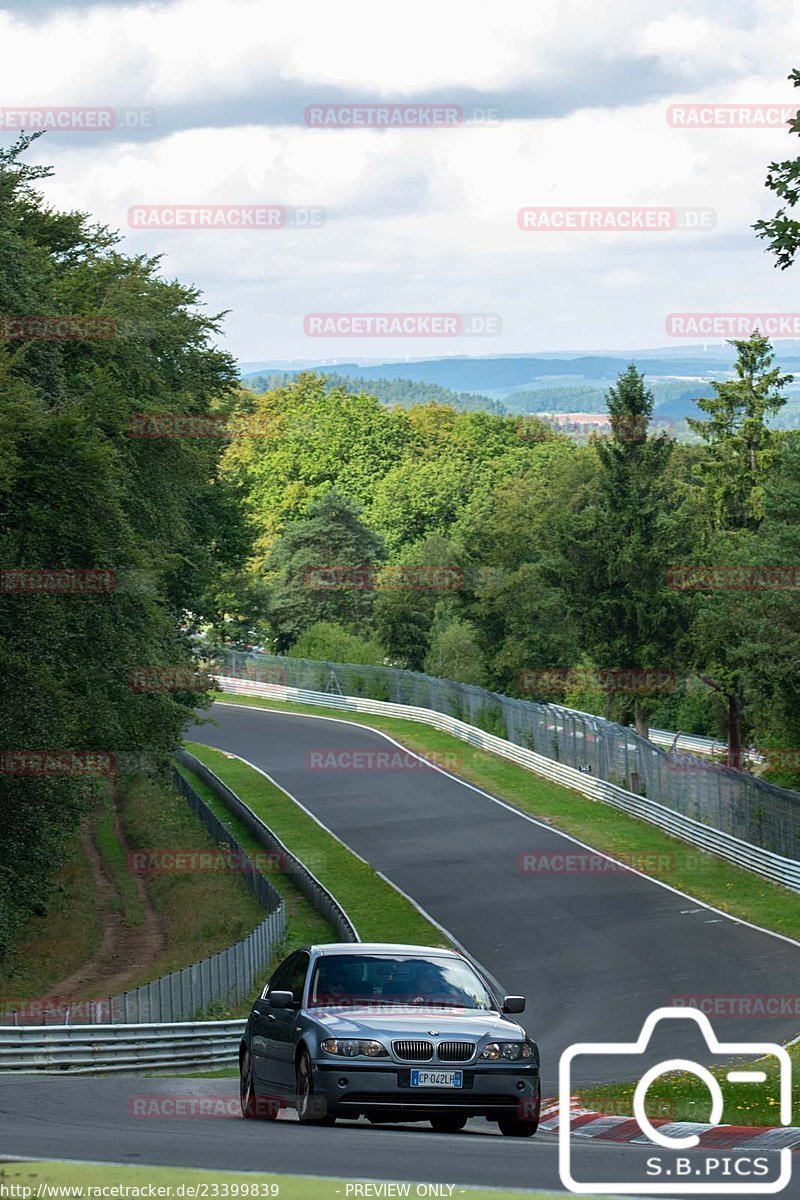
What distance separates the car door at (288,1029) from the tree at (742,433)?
69.0 meters

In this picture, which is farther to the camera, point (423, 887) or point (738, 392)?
point (738, 392)

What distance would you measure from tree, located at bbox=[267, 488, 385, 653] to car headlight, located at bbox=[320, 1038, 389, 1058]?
95.5 metres

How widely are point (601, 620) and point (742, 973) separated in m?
40.8

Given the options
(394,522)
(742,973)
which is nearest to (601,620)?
(742,973)

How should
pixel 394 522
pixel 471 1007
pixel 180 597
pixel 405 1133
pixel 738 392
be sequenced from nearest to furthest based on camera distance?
pixel 405 1133
pixel 471 1007
pixel 180 597
pixel 738 392
pixel 394 522

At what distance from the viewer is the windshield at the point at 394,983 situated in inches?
551

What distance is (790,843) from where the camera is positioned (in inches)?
1811

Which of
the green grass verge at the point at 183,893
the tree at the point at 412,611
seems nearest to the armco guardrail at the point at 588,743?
the green grass verge at the point at 183,893

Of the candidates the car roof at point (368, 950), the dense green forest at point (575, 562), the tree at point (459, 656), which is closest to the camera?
the car roof at point (368, 950)

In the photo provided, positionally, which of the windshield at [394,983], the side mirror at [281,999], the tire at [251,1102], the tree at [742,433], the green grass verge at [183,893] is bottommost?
the green grass verge at [183,893]

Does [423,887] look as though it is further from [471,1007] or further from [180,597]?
[471,1007]

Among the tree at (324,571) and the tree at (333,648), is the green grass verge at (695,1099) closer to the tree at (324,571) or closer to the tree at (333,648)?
the tree at (333,648)

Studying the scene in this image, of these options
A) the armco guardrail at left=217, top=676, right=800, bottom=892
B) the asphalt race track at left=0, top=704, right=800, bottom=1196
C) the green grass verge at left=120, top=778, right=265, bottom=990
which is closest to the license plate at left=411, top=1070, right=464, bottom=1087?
the asphalt race track at left=0, top=704, right=800, bottom=1196

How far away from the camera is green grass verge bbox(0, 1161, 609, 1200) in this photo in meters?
9.44
